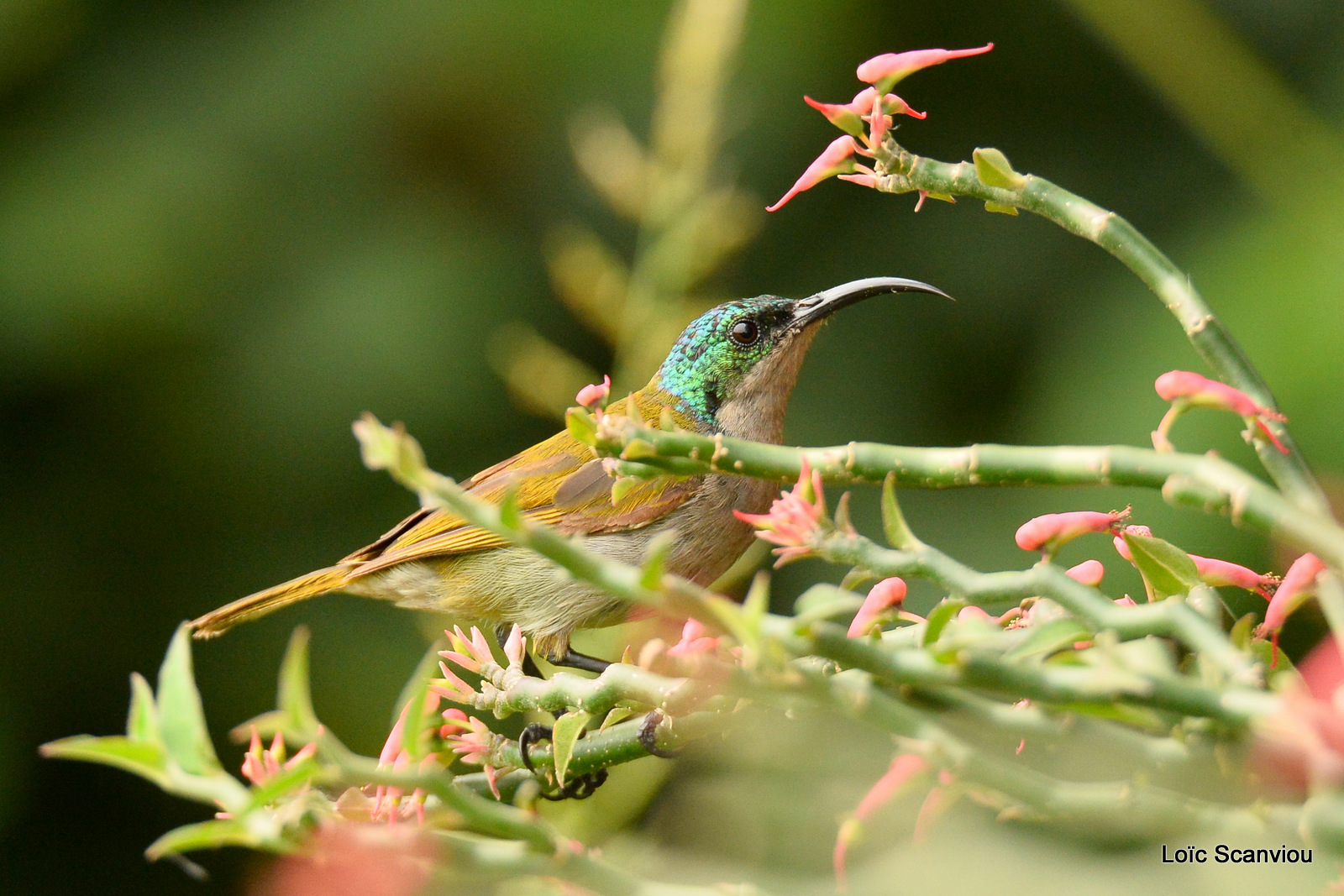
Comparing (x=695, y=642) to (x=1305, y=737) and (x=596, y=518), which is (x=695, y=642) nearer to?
(x=1305, y=737)

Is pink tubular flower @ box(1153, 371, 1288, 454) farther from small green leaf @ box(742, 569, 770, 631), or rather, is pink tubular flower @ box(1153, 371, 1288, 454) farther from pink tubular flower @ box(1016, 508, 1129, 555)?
→ small green leaf @ box(742, 569, 770, 631)

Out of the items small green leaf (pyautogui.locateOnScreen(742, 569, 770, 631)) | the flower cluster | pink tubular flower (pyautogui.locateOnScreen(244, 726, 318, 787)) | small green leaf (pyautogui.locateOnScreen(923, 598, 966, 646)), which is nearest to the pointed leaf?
small green leaf (pyautogui.locateOnScreen(742, 569, 770, 631))

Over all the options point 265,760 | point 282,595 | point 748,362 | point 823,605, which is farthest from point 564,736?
point 282,595

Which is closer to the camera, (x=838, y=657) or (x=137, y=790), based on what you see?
(x=838, y=657)

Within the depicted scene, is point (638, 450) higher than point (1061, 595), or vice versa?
point (638, 450)

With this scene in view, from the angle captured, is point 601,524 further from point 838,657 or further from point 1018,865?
point 838,657

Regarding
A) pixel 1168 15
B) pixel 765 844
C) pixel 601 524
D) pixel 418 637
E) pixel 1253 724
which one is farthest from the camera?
pixel 418 637

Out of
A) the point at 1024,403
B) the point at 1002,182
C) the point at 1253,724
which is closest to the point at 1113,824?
the point at 1253,724
